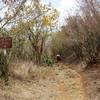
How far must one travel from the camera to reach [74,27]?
30938 millimetres

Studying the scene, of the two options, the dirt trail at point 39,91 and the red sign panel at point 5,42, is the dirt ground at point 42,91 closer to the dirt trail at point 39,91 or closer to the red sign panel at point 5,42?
the dirt trail at point 39,91

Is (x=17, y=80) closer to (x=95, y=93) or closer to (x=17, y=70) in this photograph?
(x=17, y=70)

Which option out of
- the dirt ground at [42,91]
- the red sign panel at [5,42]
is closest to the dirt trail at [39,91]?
the dirt ground at [42,91]

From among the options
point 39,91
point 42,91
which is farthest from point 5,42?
point 42,91

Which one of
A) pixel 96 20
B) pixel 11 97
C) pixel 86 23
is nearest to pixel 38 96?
pixel 11 97

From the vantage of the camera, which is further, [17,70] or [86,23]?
[86,23]

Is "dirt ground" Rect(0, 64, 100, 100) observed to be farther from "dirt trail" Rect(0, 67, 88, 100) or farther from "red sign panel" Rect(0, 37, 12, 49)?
"red sign panel" Rect(0, 37, 12, 49)

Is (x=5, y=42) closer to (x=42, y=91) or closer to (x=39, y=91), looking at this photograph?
(x=39, y=91)

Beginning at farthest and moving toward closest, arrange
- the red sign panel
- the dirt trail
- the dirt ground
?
the red sign panel, the dirt ground, the dirt trail

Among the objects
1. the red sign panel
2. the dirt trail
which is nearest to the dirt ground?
the dirt trail

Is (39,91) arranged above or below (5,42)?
below

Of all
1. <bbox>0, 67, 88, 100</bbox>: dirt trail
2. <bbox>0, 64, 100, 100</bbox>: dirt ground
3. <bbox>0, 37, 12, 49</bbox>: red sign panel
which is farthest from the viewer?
<bbox>0, 37, 12, 49</bbox>: red sign panel

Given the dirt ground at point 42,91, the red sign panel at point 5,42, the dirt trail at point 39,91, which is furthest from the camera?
the red sign panel at point 5,42

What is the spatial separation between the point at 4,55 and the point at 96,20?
30.0 ft
